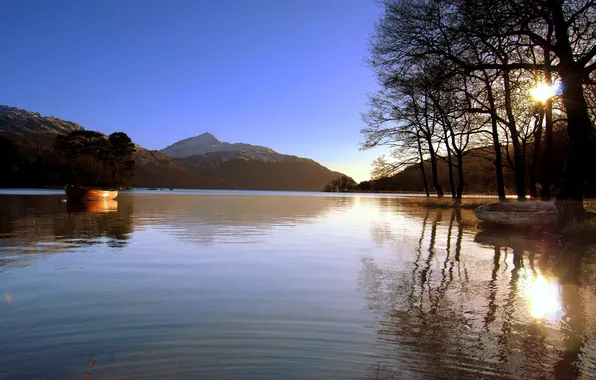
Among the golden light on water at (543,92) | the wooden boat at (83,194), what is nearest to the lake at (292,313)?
the golden light on water at (543,92)

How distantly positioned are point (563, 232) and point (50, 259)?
43.2 feet

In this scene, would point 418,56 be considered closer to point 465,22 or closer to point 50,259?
point 465,22

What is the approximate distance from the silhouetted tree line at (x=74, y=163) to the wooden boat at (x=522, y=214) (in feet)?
275

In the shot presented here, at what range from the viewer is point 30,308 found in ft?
14.6

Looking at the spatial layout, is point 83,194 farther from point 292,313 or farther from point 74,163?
point 74,163

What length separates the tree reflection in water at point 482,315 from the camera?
317 centimetres

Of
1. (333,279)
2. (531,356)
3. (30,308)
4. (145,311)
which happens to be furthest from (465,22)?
(30,308)

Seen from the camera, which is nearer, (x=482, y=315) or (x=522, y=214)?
(x=482, y=315)

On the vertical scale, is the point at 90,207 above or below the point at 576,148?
below

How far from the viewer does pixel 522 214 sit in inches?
543

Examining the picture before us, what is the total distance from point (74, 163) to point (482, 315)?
→ 116 m

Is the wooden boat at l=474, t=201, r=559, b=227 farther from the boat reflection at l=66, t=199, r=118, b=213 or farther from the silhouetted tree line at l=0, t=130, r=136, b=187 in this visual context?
Answer: the silhouetted tree line at l=0, t=130, r=136, b=187

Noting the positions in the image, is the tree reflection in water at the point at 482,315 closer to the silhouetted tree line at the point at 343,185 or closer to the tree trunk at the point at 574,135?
the tree trunk at the point at 574,135

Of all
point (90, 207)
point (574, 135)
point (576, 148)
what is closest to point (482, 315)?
point (576, 148)
